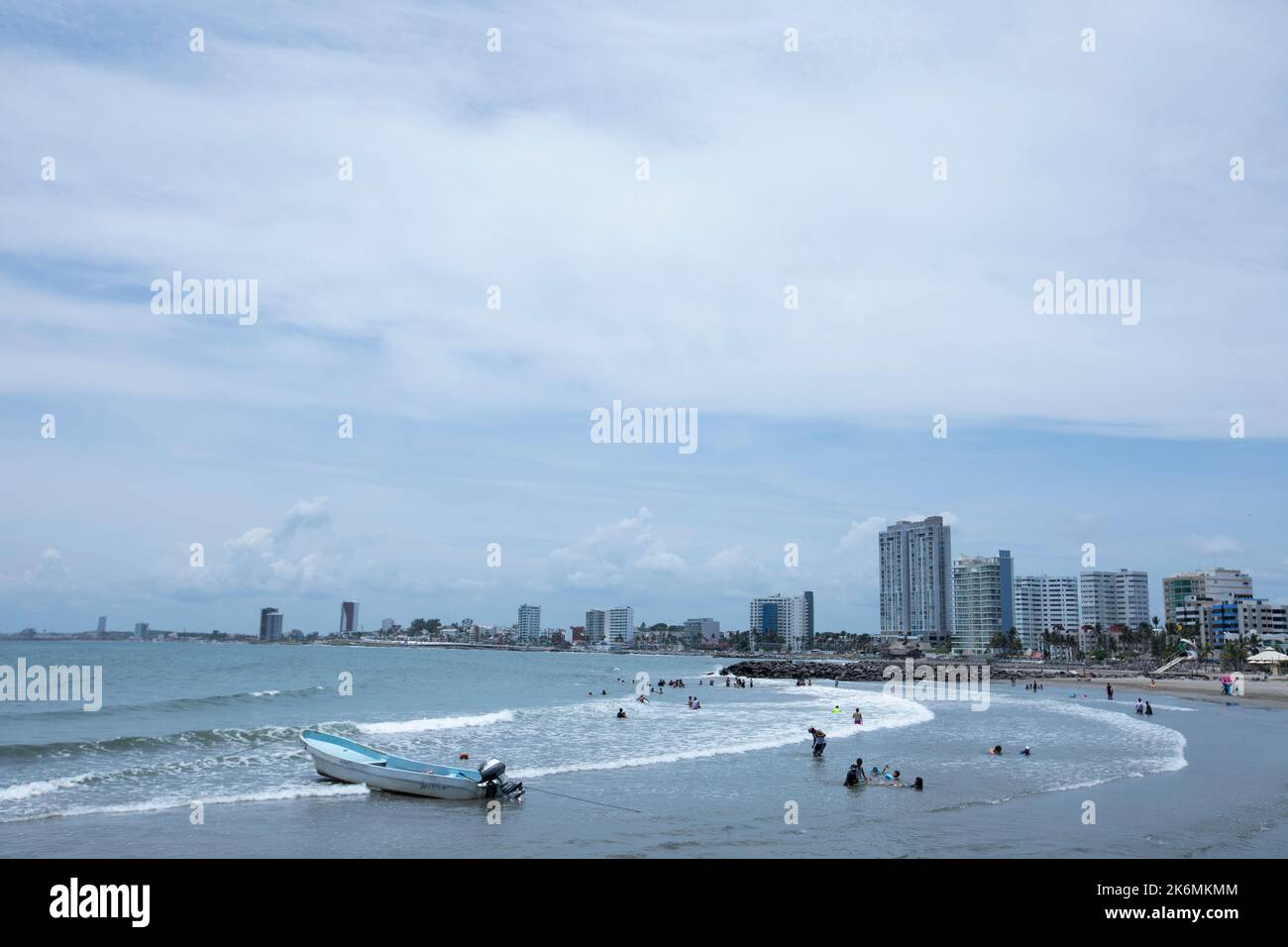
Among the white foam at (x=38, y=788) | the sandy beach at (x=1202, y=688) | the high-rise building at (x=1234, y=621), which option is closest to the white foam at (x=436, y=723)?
the white foam at (x=38, y=788)

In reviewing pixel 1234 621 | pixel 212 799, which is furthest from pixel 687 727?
pixel 1234 621

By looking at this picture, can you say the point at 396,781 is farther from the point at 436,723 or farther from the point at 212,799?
the point at 436,723

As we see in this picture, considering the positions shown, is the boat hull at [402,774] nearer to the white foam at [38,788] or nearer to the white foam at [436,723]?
the white foam at [38,788]

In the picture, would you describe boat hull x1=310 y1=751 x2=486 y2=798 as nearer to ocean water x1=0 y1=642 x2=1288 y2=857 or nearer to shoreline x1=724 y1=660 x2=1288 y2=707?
ocean water x1=0 y1=642 x2=1288 y2=857

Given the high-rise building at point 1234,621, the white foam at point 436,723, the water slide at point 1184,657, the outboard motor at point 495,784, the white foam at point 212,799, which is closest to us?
the white foam at point 212,799
